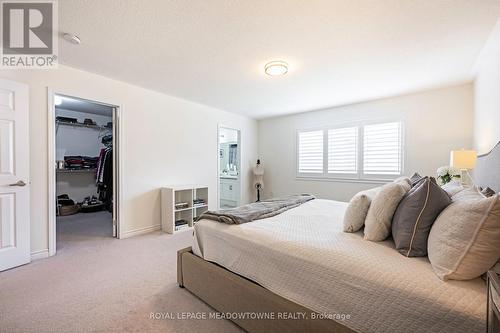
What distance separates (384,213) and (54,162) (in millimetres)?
3632

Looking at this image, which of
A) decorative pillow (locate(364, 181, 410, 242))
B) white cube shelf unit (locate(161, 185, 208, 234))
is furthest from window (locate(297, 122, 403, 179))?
decorative pillow (locate(364, 181, 410, 242))

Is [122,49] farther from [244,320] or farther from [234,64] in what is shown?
[244,320]

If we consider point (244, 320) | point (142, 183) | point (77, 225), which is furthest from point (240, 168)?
point (244, 320)

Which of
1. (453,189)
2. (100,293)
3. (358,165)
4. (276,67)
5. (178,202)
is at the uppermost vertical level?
(276,67)

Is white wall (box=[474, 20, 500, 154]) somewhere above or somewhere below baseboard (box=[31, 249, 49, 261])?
above

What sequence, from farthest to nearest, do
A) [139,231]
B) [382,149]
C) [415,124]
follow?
[382,149]
[415,124]
[139,231]

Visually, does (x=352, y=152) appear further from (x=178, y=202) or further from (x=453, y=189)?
(x=178, y=202)

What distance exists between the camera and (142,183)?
3.49 meters

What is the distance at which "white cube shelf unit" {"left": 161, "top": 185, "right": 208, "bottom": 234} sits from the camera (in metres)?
3.53

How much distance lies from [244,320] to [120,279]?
1.42m

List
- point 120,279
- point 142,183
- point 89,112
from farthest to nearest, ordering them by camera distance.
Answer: point 89,112 → point 142,183 → point 120,279

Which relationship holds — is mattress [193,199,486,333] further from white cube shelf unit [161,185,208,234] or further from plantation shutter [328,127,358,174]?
plantation shutter [328,127,358,174]

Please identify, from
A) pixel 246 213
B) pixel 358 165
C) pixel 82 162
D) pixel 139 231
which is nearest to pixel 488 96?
pixel 358 165

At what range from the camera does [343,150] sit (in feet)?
14.2
